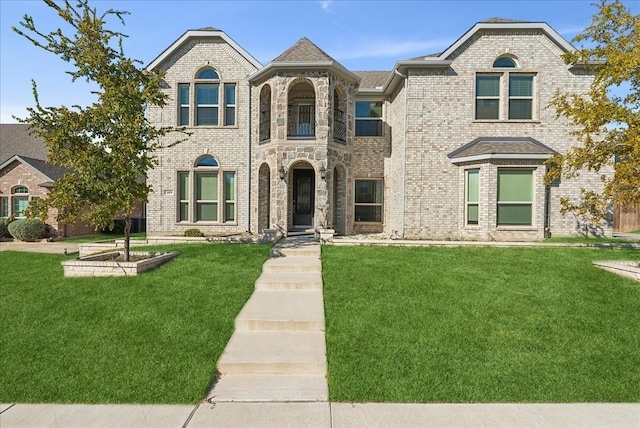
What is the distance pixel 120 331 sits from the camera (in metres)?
5.26

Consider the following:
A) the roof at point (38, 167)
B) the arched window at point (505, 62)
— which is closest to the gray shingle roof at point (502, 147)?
the arched window at point (505, 62)

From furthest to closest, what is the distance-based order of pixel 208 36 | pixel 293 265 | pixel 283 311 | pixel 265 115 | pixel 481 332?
pixel 208 36, pixel 265 115, pixel 293 265, pixel 283 311, pixel 481 332

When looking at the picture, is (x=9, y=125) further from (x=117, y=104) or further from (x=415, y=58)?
(x=415, y=58)

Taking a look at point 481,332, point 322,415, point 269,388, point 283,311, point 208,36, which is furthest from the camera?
point 208,36

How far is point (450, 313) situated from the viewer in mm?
5672

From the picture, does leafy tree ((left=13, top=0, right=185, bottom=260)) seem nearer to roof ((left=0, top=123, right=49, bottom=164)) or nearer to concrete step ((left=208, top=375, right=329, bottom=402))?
concrete step ((left=208, top=375, right=329, bottom=402))

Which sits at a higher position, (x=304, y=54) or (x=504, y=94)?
(x=304, y=54)

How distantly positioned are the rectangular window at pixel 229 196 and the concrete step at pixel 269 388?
10.5 meters

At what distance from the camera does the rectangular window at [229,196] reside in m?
14.2

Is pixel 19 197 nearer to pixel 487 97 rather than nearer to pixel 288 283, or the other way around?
pixel 288 283

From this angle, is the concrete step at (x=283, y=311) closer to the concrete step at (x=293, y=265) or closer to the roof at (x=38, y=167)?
the concrete step at (x=293, y=265)

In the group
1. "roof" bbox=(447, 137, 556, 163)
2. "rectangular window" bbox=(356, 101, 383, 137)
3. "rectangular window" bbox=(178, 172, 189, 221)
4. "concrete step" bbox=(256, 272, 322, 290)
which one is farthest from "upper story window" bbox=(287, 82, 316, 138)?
"concrete step" bbox=(256, 272, 322, 290)

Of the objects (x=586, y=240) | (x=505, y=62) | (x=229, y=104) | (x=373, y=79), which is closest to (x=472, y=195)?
(x=586, y=240)

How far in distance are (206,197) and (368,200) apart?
7.37 meters
